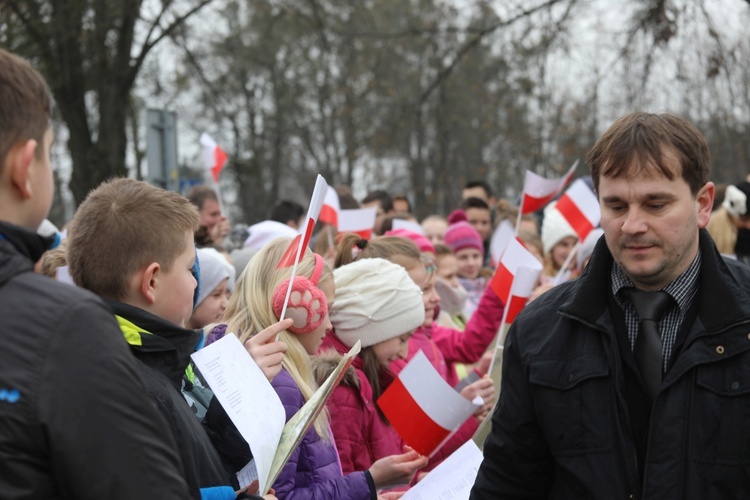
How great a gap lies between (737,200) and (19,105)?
6803mm

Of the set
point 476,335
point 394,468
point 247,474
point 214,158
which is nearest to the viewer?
point 247,474

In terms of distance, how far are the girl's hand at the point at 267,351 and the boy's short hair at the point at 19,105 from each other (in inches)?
55.1

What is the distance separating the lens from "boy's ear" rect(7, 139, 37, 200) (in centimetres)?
198

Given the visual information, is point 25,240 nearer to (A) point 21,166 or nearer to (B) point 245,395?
(A) point 21,166

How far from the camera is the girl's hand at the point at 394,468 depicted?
4.04m

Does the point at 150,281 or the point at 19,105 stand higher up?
the point at 19,105

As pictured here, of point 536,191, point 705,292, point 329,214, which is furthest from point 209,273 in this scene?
point 329,214

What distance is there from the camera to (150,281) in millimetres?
2945

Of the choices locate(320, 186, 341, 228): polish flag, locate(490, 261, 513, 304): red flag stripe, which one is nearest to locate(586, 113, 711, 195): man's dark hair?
locate(490, 261, 513, 304): red flag stripe

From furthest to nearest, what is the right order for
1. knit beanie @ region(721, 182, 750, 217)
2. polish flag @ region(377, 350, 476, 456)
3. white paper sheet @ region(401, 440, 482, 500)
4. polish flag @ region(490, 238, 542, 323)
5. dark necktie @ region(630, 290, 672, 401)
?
knit beanie @ region(721, 182, 750, 217) < polish flag @ region(490, 238, 542, 323) < polish flag @ region(377, 350, 476, 456) < white paper sheet @ region(401, 440, 482, 500) < dark necktie @ region(630, 290, 672, 401)

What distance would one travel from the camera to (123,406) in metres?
1.95

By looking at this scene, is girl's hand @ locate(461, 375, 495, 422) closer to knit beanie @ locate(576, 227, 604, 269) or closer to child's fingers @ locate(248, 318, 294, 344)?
child's fingers @ locate(248, 318, 294, 344)

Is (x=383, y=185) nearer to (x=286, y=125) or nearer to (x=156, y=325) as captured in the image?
(x=286, y=125)

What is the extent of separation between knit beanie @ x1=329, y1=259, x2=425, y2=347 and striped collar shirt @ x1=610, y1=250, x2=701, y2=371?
193cm
